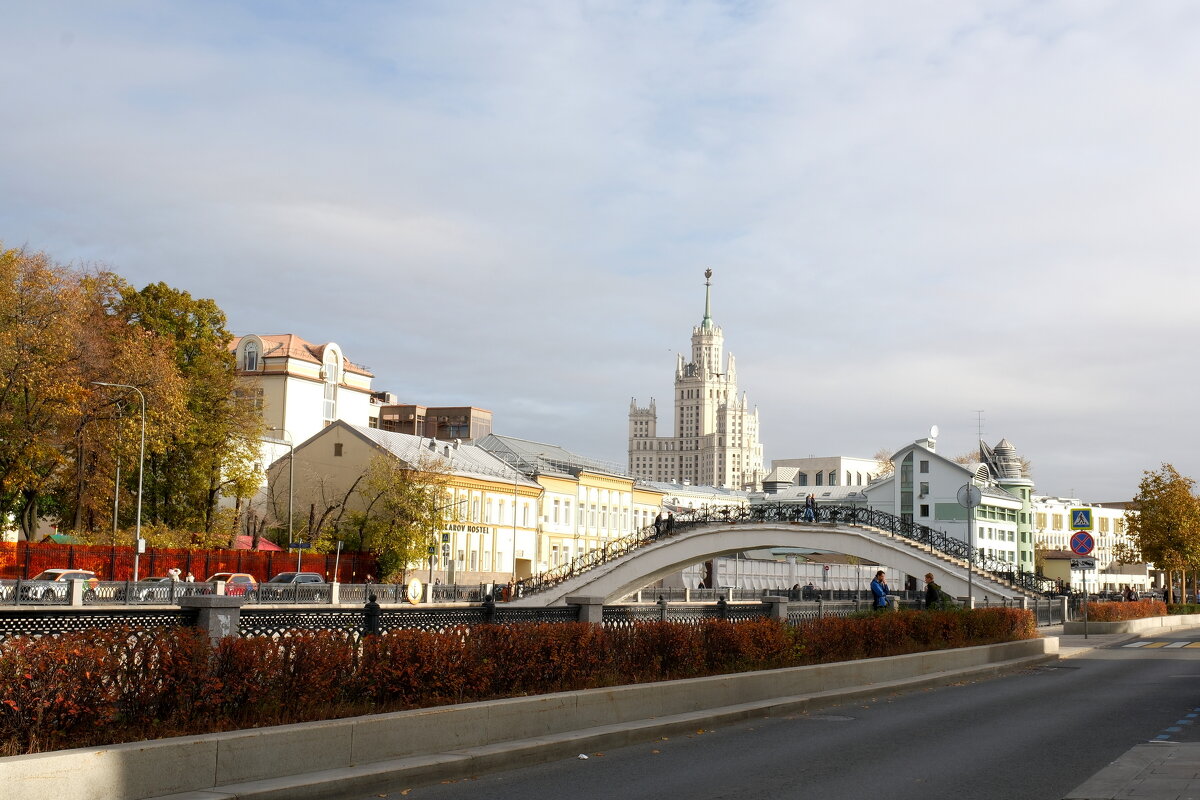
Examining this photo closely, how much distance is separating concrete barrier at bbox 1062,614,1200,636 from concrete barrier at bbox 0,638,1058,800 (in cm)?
3142

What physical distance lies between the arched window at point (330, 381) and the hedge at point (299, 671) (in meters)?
92.5

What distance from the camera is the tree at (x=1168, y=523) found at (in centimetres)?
6775

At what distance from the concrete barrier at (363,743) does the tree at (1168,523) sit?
55.2 meters

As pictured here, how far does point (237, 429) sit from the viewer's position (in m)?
68.9

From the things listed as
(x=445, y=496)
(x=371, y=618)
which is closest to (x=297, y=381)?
(x=445, y=496)

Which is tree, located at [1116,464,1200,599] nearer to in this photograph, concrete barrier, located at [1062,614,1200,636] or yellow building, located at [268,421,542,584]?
concrete barrier, located at [1062,614,1200,636]

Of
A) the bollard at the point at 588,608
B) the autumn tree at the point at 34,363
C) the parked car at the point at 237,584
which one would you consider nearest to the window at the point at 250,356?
the autumn tree at the point at 34,363

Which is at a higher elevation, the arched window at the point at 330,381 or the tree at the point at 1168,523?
the arched window at the point at 330,381

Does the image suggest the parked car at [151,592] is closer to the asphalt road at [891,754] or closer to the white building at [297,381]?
the asphalt road at [891,754]

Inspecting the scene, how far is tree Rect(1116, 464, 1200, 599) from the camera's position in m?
67.8

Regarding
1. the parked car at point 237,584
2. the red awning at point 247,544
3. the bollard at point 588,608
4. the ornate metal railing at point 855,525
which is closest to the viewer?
the bollard at point 588,608

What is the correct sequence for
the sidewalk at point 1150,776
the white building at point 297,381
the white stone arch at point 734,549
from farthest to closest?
the white building at point 297,381
the white stone arch at point 734,549
the sidewalk at point 1150,776

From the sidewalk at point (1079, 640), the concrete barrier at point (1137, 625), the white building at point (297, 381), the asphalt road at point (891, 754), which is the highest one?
the white building at point (297, 381)

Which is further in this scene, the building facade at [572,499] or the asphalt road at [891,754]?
the building facade at [572,499]
